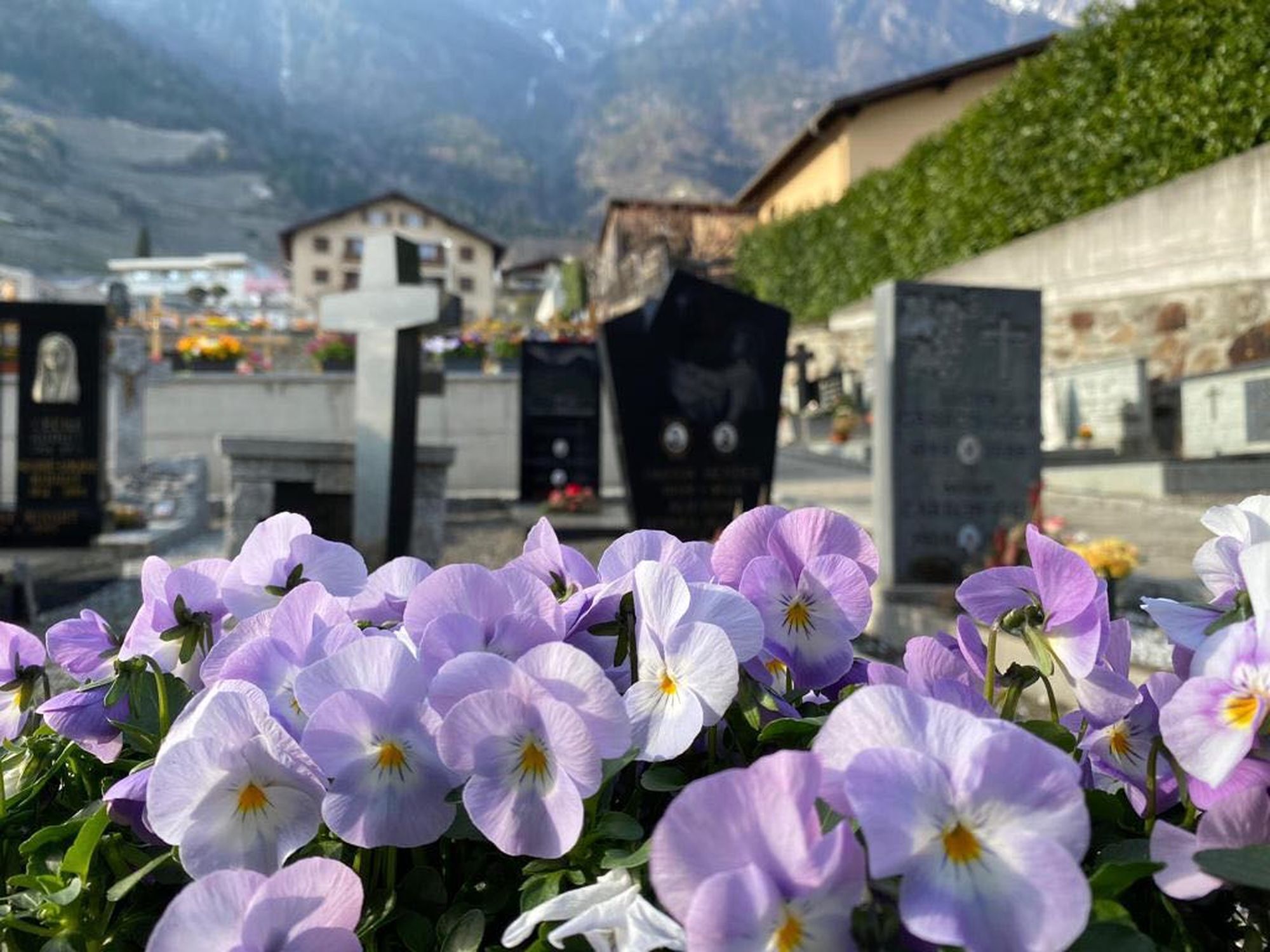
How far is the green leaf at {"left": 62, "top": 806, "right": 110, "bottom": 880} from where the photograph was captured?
590 mm

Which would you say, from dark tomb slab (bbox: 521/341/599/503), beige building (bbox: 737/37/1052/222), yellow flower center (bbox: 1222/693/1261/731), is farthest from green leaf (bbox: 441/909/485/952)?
beige building (bbox: 737/37/1052/222)

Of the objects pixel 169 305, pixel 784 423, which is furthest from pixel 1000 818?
pixel 169 305

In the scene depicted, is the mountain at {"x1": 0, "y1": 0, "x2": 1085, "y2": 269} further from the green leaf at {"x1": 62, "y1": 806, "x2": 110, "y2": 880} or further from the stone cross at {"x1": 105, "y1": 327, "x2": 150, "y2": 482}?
the green leaf at {"x1": 62, "y1": 806, "x2": 110, "y2": 880}

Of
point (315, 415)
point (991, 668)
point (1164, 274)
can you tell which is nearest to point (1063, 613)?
point (991, 668)

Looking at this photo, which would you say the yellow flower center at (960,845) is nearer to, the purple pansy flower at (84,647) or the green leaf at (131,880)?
the green leaf at (131,880)

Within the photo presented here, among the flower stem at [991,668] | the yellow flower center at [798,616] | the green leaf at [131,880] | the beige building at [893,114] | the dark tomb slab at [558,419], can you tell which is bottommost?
the green leaf at [131,880]

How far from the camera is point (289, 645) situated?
72cm

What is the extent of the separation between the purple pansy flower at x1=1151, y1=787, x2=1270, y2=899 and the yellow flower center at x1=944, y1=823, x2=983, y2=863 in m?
0.12

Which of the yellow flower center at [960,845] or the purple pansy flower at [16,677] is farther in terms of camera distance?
the purple pansy flower at [16,677]

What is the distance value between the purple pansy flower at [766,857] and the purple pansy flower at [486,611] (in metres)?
0.22

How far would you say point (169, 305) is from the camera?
40031 mm

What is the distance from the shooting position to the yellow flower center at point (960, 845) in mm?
479

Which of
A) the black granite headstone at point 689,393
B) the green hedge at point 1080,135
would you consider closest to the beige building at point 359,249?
the green hedge at point 1080,135

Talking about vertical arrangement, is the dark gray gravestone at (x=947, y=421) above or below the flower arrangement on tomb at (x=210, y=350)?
below
